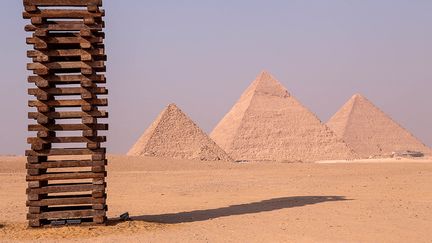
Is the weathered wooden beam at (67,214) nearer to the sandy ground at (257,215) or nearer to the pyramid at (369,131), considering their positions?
the sandy ground at (257,215)

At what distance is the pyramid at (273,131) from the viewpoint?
326ft

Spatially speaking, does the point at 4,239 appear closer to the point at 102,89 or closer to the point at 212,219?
the point at 102,89

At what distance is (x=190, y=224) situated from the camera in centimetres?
1291

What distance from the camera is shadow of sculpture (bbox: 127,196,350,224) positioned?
13.9 metres

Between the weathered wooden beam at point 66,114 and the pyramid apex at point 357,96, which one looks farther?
the pyramid apex at point 357,96

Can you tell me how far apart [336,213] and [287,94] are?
9822 centimetres

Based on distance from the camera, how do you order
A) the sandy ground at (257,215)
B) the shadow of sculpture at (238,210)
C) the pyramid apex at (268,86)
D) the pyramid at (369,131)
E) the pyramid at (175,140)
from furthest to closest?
the pyramid at (369,131) < the pyramid apex at (268,86) < the pyramid at (175,140) < the shadow of sculpture at (238,210) < the sandy ground at (257,215)

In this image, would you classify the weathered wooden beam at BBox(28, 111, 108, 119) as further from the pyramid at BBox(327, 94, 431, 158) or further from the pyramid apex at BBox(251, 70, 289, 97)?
the pyramid at BBox(327, 94, 431, 158)

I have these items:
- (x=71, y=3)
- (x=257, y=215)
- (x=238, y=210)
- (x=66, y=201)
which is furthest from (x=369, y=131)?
(x=66, y=201)

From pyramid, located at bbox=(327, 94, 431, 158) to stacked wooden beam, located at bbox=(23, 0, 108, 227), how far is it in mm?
105800

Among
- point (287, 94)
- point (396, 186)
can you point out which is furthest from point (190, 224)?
point (287, 94)

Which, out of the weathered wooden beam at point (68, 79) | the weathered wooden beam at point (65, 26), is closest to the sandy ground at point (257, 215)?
the weathered wooden beam at point (68, 79)

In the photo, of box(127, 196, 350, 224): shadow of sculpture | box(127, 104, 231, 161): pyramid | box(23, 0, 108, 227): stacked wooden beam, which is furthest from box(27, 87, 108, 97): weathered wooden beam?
box(127, 104, 231, 161): pyramid

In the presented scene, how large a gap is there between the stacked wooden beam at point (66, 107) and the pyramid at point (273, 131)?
8365cm
